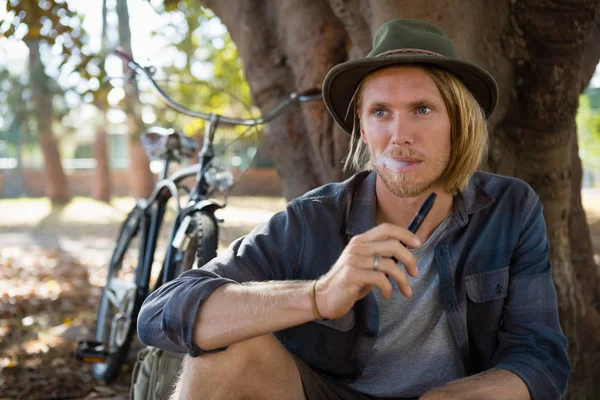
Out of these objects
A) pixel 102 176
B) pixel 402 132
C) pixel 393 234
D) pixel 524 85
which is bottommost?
pixel 102 176

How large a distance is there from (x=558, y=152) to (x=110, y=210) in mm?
18310

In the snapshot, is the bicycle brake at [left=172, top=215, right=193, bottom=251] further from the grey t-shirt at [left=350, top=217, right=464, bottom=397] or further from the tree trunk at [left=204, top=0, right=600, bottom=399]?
the grey t-shirt at [left=350, top=217, right=464, bottom=397]

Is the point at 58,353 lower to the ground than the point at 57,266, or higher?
higher

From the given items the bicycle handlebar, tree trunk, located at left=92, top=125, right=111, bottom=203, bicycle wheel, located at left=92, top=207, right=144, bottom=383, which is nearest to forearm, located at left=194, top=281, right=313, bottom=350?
the bicycle handlebar

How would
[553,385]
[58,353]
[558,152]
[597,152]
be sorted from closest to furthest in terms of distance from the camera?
[553,385] < [558,152] < [58,353] < [597,152]

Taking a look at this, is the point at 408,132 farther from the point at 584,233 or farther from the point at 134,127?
the point at 134,127

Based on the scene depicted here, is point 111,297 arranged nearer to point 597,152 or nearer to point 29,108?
point 29,108

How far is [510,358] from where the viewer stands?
8.04 feet

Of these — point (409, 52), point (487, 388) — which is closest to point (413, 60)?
point (409, 52)

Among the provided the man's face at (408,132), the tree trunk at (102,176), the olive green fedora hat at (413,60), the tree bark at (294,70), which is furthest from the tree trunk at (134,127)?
the man's face at (408,132)

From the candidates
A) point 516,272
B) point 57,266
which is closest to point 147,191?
point 57,266

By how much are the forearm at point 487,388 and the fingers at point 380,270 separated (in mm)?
411

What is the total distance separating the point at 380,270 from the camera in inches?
80.5

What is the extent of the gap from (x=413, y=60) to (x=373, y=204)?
21.7 inches
